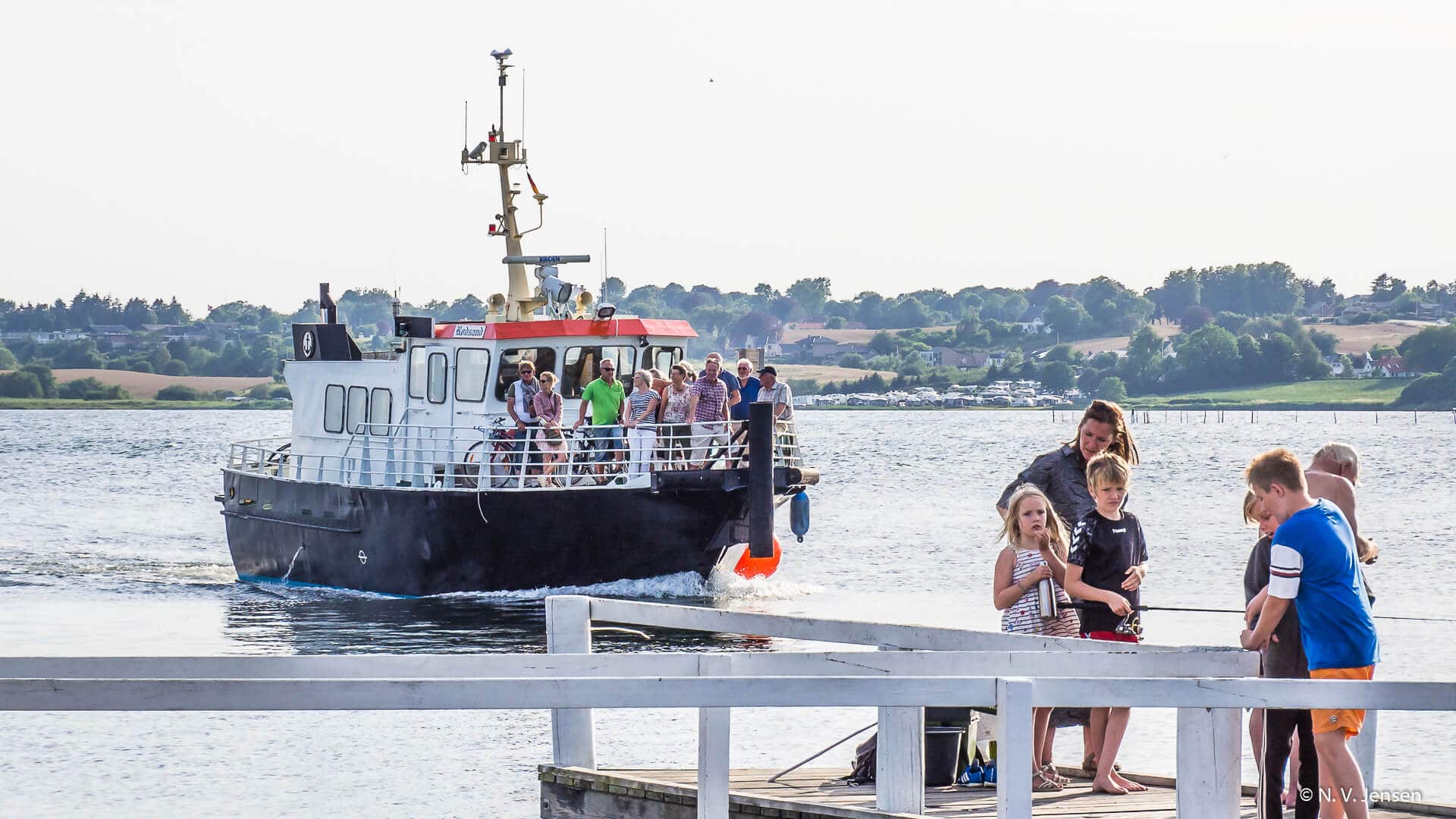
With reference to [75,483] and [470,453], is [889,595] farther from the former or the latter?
[75,483]

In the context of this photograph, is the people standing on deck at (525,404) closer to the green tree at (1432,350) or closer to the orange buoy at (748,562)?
the orange buoy at (748,562)

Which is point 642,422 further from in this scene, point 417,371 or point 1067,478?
point 1067,478

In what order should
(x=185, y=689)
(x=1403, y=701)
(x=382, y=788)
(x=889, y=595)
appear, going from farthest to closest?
(x=889, y=595)
(x=382, y=788)
(x=1403, y=701)
(x=185, y=689)

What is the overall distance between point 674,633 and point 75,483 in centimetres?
4920

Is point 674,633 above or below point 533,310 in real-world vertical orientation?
below

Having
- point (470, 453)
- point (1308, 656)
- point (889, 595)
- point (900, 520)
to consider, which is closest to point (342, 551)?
point (470, 453)

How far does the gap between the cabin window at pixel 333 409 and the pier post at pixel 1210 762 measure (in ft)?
60.3

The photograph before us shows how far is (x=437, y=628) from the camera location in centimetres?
2034

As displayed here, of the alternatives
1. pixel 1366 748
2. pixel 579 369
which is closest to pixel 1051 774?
pixel 1366 748

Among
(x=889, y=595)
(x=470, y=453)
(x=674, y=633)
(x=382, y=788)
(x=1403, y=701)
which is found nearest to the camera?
(x=1403, y=701)

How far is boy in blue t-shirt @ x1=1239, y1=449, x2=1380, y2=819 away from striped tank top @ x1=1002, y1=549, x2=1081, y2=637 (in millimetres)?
1361

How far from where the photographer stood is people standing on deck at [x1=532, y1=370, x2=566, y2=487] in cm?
2061

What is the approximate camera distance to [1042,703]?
6102mm

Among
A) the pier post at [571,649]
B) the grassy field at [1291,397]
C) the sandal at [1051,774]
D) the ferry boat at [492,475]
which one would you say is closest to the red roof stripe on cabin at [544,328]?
the ferry boat at [492,475]
